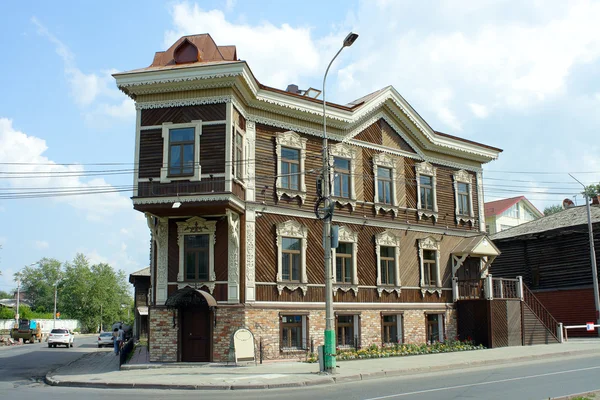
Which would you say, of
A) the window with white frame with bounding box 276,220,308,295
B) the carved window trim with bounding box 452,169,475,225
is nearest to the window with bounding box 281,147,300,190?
the window with white frame with bounding box 276,220,308,295

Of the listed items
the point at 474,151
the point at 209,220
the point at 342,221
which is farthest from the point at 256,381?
the point at 474,151

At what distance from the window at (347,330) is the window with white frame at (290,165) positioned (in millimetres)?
5564

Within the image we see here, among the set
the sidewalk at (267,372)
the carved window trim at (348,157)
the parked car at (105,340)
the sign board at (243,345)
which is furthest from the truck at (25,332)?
the carved window trim at (348,157)

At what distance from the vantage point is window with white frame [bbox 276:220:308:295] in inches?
916

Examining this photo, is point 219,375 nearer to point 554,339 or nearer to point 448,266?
point 448,266

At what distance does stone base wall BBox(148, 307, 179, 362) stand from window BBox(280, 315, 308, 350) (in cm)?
425

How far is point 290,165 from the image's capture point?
24.6 m

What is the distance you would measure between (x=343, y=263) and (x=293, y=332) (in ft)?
13.4

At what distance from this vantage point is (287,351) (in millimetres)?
22844

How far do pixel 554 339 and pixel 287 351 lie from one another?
15.3 meters

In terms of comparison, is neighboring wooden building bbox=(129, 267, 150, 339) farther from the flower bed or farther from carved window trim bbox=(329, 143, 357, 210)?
the flower bed

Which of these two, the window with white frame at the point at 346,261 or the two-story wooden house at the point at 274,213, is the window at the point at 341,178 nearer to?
the two-story wooden house at the point at 274,213

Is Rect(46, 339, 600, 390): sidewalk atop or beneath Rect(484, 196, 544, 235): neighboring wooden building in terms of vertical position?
beneath

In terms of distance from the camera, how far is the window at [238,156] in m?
21.8
